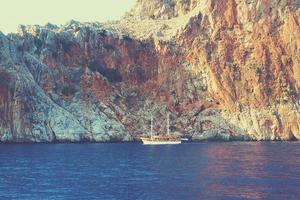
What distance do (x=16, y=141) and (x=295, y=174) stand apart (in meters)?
101

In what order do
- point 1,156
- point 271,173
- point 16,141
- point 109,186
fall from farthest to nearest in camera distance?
point 16,141
point 1,156
point 271,173
point 109,186

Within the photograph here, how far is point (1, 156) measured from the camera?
150625mm

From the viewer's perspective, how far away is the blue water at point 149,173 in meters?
94.8

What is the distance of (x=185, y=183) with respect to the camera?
104188 millimetres

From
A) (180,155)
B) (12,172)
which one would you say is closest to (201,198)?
(12,172)

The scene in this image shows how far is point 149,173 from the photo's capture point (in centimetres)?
11919

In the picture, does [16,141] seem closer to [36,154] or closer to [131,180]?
[36,154]

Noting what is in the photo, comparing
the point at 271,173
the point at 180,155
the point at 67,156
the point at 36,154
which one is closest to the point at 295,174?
the point at 271,173

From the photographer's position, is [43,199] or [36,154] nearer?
[43,199]

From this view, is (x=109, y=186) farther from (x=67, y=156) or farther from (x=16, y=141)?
(x=16, y=141)

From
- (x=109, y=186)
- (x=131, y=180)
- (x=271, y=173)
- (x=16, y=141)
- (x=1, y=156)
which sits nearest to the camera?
(x=109, y=186)

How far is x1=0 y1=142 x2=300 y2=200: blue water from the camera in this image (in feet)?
311

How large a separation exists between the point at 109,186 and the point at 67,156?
5058 cm

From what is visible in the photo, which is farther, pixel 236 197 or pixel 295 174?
pixel 295 174
